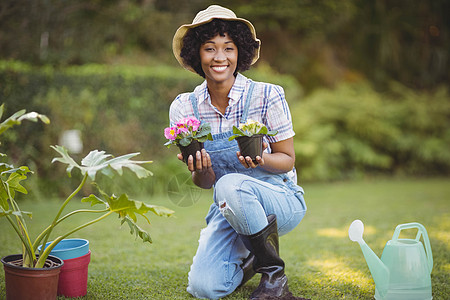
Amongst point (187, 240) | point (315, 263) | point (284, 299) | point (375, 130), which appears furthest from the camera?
point (375, 130)

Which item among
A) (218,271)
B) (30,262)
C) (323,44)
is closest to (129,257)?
(218,271)

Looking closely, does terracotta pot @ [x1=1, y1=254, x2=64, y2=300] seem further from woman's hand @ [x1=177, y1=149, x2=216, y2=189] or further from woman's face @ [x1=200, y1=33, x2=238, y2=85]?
woman's face @ [x1=200, y1=33, x2=238, y2=85]

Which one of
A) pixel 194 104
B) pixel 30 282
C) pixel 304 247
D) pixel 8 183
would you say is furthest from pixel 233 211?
pixel 304 247

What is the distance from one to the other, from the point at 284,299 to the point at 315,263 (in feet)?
2.93

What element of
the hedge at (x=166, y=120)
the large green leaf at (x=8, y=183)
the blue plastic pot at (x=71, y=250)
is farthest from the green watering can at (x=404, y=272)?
the hedge at (x=166, y=120)

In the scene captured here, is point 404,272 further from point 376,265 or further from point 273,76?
point 273,76

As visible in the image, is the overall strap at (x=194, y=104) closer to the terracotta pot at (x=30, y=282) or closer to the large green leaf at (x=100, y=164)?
the large green leaf at (x=100, y=164)

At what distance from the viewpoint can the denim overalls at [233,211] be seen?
7.54ft

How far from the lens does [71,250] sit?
227 centimetres

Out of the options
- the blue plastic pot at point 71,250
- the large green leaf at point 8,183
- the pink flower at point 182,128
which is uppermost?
the pink flower at point 182,128

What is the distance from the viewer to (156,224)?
4.39m

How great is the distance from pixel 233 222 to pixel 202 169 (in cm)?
32

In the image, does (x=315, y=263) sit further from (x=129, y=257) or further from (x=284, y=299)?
(x=129, y=257)

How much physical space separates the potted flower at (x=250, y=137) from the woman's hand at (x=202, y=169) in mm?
184
